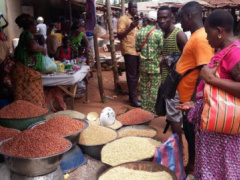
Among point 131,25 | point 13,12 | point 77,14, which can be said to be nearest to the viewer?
point 131,25

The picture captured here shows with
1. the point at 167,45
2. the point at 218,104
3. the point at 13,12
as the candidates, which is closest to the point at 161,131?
the point at 167,45

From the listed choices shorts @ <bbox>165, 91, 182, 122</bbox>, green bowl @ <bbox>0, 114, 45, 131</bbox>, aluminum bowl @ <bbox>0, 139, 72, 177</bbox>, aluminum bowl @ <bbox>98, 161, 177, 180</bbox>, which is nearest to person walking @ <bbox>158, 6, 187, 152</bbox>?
shorts @ <bbox>165, 91, 182, 122</bbox>

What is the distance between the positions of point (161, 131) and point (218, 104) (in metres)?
2.99

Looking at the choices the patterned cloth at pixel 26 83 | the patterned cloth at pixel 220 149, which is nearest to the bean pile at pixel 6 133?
the patterned cloth at pixel 26 83

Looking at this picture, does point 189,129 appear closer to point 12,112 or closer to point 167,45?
point 167,45

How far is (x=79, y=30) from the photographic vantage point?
7.23 metres

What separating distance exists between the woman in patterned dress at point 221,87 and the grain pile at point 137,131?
163 cm

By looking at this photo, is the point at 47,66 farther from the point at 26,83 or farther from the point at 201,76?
the point at 201,76

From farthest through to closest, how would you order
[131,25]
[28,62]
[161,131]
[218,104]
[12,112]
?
[131,25] < [161,131] < [28,62] < [12,112] < [218,104]

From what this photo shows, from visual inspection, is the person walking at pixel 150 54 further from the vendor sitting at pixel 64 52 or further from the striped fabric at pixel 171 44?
the vendor sitting at pixel 64 52

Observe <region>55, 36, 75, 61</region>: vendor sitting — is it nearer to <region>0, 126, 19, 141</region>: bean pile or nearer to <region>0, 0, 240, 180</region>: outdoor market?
<region>0, 0, 240, 180</region>: outdoor market

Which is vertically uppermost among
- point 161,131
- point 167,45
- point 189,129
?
point 167,45

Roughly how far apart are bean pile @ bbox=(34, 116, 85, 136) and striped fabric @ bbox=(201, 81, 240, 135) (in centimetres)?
155

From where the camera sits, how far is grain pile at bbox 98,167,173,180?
264cm
